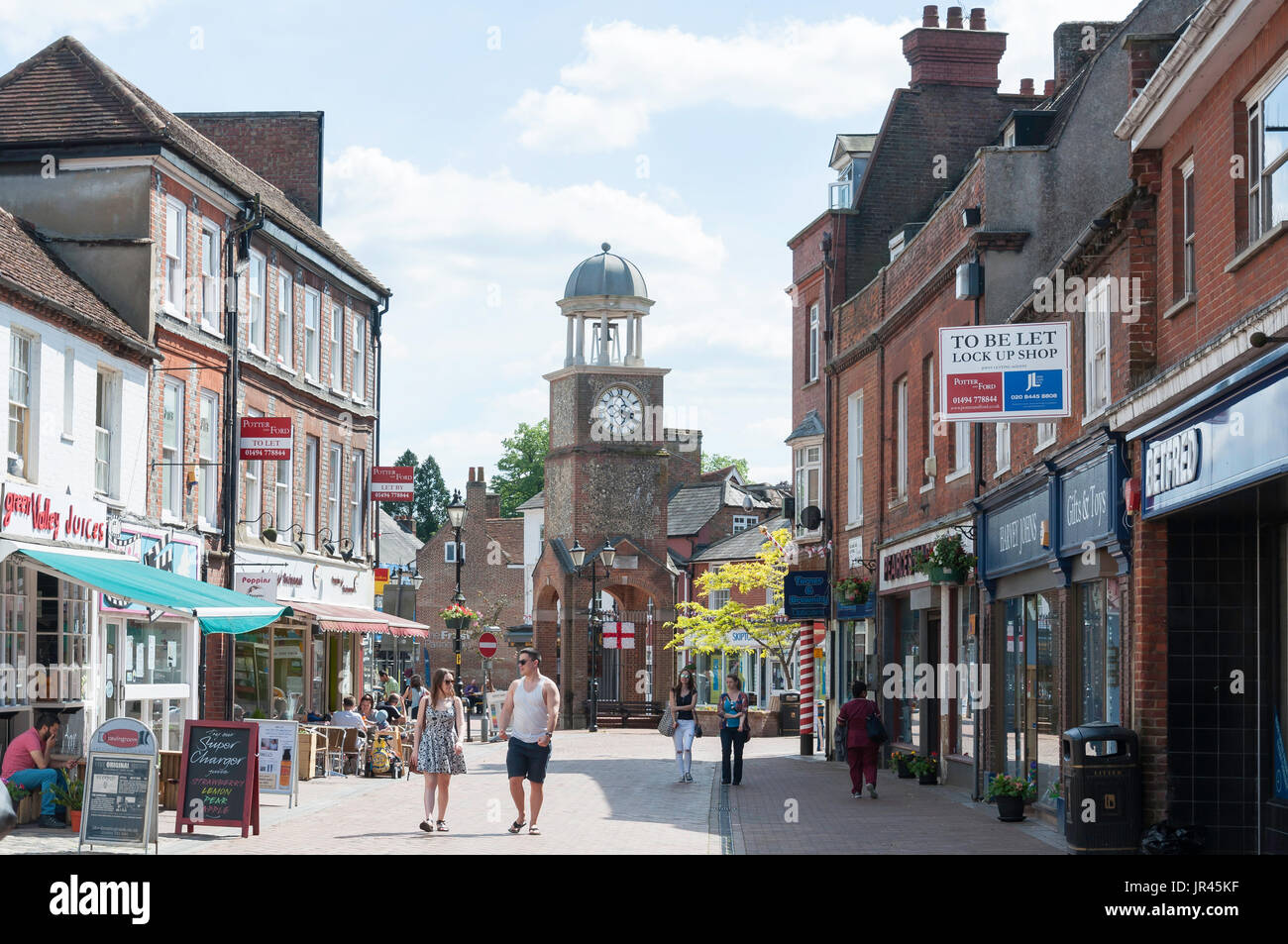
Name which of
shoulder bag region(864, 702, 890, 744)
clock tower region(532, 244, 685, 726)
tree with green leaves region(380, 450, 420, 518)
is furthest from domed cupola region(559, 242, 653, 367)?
tree with green leaves region(380, 450, 420, 518)

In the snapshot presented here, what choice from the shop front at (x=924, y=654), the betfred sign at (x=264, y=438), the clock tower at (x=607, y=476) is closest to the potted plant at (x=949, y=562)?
the shop front at (x=924, y=654)

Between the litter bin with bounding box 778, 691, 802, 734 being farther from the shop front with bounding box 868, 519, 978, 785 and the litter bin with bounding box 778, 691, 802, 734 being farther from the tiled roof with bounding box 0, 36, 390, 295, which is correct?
the tiled roof with bounding box 0, 36, 390, 295

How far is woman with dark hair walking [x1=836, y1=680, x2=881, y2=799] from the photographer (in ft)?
70.2

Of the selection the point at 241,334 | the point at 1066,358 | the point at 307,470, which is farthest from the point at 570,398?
the point at 1066,358

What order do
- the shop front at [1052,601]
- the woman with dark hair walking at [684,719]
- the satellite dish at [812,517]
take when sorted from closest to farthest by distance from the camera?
the shop front at [1052,601] → the woman with dark hair walking at [684,719] → the satellite dish at [812,517]

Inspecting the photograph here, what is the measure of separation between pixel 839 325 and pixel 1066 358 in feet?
52.3

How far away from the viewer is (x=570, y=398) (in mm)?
57938

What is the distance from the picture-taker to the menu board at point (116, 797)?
13914 millimetres

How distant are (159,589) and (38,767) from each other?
8.11 ft

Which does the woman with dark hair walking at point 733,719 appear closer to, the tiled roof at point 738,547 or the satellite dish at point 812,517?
the satellite dish at point 812,517

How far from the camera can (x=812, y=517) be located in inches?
1336

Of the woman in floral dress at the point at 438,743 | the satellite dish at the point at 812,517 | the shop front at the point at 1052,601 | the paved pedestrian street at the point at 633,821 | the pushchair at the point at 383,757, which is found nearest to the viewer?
the paved pedestrian street at the point at 633,821

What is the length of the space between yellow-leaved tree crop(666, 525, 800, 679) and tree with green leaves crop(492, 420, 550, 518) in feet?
155

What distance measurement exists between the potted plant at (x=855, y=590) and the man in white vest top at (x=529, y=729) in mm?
14194
